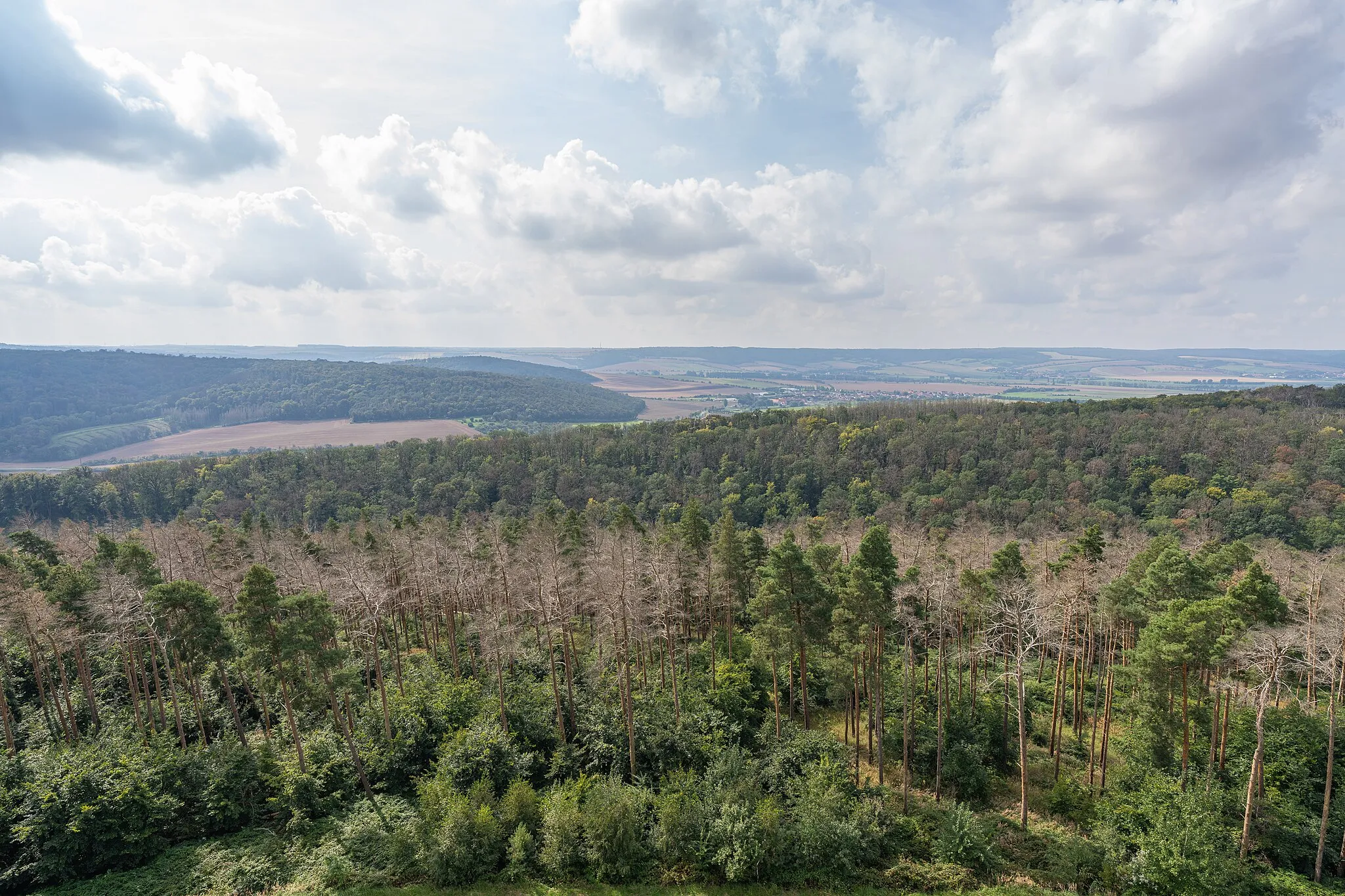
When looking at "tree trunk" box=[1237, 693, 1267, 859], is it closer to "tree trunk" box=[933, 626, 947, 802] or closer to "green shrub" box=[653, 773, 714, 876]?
"tree trunk" box=[933, 626, 947, 802]

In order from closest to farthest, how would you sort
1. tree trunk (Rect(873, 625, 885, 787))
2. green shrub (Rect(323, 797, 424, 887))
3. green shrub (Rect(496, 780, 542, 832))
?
1. green shrub (Rect(323, 797, 424, 887))
2. green shrub (Rect(496, 780, 542, 832))
3. tree trunk (Rect(873, 625, 885, 787))

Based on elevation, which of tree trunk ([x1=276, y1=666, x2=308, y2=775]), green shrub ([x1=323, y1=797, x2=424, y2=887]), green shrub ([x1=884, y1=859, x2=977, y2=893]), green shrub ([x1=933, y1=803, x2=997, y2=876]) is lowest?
green shrub ([x1=323, y1=797, x2=424, y2=887])

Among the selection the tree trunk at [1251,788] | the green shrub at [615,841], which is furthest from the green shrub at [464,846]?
the tree trunk at [1251,788]

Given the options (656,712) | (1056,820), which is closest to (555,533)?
(656,712)

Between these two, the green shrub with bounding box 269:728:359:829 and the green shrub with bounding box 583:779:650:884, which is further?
the green shrub with bounding box 269:728:359:829

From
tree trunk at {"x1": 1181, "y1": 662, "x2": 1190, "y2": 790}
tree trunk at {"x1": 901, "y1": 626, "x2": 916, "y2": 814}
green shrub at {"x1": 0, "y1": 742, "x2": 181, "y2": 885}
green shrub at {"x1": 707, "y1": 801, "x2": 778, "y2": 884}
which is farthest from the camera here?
tree trunk at {"x1": 901, "y1": 626, "x2": 916, "y2": 814}

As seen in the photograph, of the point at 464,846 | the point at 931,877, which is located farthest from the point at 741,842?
the point at 464,846

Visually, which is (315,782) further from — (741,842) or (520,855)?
(741,842)

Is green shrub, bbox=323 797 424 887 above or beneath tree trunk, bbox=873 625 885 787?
beneath

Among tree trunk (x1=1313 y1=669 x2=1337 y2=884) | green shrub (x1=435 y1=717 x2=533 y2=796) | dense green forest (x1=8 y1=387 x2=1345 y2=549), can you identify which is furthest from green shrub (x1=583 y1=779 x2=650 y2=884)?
dense green forest (x1=8 y1=387 x2=1345 y2=549)
